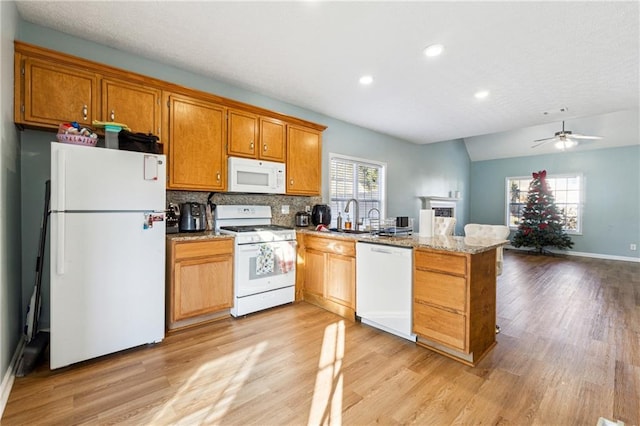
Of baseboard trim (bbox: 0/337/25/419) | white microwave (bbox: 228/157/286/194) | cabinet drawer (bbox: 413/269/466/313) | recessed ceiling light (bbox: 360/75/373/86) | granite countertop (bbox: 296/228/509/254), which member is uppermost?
recessed ceiling light (bbox: 360/75/373/86)

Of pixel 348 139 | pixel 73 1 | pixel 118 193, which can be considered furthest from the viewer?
pixel 348 139

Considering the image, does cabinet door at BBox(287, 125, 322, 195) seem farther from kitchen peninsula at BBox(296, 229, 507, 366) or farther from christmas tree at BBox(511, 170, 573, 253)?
christmas tree at BBox(511, 170, 573, 253)

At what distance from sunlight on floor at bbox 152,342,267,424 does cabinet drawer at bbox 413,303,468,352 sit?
1.33 meters

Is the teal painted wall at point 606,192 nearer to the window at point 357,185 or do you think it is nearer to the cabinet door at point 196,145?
the window at point 357,185

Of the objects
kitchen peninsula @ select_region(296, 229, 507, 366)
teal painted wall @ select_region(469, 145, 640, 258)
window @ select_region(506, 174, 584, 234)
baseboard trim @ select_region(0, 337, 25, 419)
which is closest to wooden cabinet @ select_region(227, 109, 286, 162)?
kitchen peninsula @ select_region(296, 229, 507, 366)

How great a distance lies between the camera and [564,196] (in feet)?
24.6

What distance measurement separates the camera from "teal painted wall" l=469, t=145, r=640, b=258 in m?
6.56

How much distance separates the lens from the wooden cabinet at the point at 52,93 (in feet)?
7.01

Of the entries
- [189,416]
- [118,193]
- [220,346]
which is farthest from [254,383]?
[118,193]

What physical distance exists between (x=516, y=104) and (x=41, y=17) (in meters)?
5.06

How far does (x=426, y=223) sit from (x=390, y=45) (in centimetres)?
162

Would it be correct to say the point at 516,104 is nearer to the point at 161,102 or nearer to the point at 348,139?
the point at 348,139

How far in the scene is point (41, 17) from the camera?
225 centimetres

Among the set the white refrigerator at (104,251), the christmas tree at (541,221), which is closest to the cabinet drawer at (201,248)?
the white refrigerator at (104,251)
